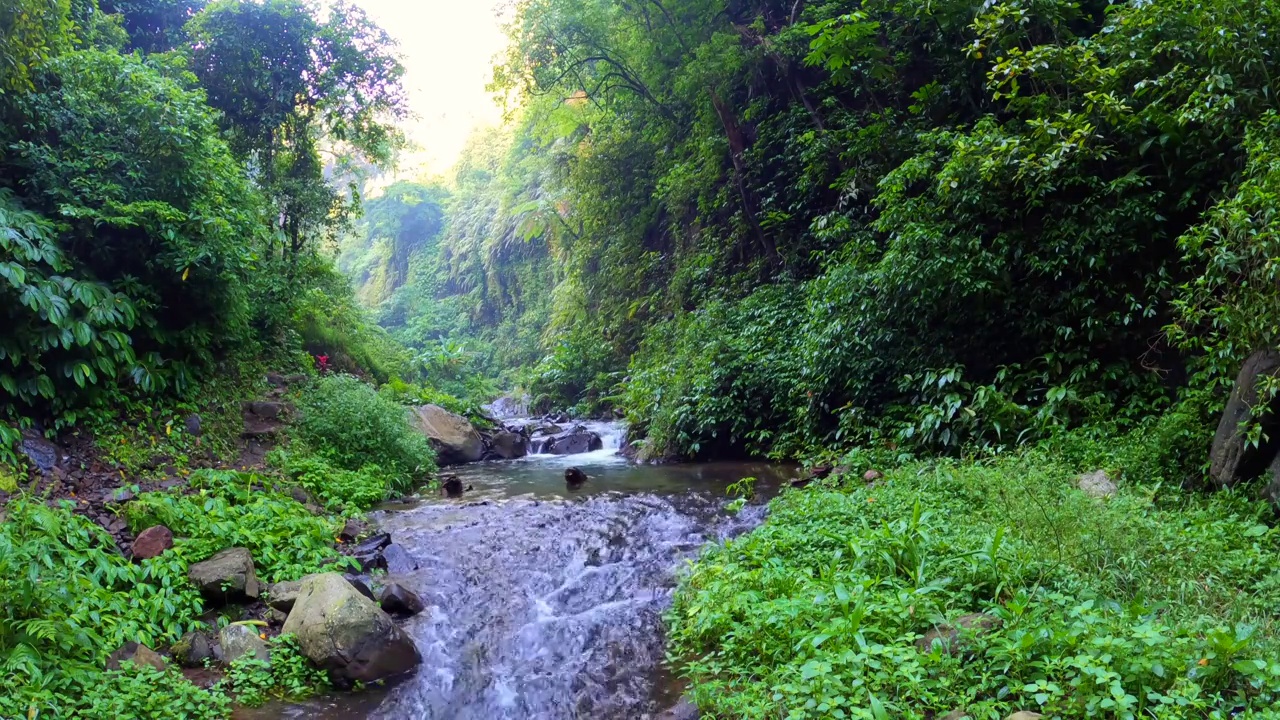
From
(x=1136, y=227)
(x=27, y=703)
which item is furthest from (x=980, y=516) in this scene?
(x=27, y=703)

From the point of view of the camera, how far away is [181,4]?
1244 centimetres

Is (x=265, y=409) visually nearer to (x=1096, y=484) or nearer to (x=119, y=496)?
(x=119, y=496)

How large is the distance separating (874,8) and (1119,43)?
4.15m

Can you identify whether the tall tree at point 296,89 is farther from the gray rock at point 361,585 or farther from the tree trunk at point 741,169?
the gray rock at point 361,585

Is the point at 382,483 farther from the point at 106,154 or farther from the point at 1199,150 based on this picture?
the point at 1199,150

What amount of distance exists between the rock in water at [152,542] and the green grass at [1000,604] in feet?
13.6

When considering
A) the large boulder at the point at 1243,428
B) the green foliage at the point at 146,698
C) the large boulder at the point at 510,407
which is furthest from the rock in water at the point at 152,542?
the large boulder at the point at 510,407

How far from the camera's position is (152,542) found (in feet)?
18.5

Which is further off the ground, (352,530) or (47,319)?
(47,319)

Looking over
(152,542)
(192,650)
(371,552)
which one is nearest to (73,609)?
(192,650)

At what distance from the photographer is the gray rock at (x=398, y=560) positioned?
22.4ft

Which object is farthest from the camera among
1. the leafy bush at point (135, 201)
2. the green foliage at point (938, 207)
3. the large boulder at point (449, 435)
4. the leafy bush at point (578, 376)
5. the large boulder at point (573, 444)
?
the leafy bush at point (578, 376)

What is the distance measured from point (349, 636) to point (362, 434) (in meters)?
5.76

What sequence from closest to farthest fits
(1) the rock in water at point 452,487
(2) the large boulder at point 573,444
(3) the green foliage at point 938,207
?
1. (3) the green foliage at point 938,207
2. (1) the rock in water at point 452,487
3. (2) the large boulder at point 573,444
